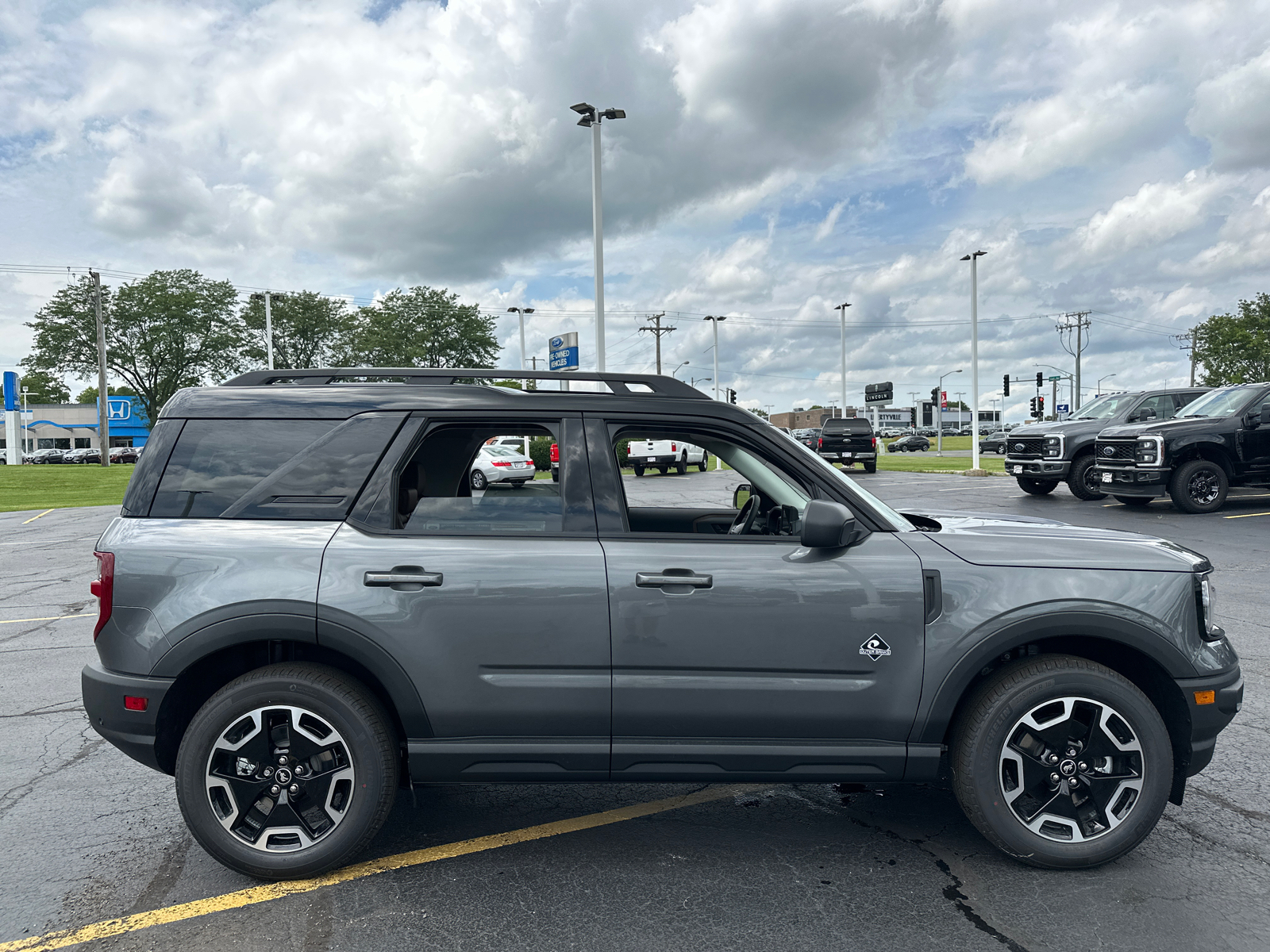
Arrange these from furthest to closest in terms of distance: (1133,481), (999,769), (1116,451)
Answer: (1116,451)
(1133,481)
(999,769)

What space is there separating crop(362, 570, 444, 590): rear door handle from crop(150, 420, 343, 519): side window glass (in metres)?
0.61

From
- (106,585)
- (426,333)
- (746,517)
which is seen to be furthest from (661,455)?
(426,333)

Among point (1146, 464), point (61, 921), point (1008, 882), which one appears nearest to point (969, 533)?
point (1008, 882)

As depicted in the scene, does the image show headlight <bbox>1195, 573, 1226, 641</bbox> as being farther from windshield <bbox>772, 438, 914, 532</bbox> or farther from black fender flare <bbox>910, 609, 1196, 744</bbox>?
windshield <bbox>772, 438, 914, 532</bbox>

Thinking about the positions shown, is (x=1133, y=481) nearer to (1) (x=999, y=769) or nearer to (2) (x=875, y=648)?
Answer: (1) (x=999, y=769)

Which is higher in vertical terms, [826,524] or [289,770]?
[826,524]

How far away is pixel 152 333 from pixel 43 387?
1516cm

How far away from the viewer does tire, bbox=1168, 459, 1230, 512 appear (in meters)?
14.1

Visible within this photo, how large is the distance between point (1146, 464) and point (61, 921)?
15434 mm

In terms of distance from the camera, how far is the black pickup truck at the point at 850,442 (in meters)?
31.4

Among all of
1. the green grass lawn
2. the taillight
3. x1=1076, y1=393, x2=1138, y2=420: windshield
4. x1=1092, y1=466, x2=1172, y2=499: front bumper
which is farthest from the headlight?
the green grass lawn

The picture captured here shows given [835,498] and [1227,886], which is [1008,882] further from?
[835,498]

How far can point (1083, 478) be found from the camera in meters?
16.7

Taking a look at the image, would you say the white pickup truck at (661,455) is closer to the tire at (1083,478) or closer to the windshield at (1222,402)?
the tire at (1083,478)
